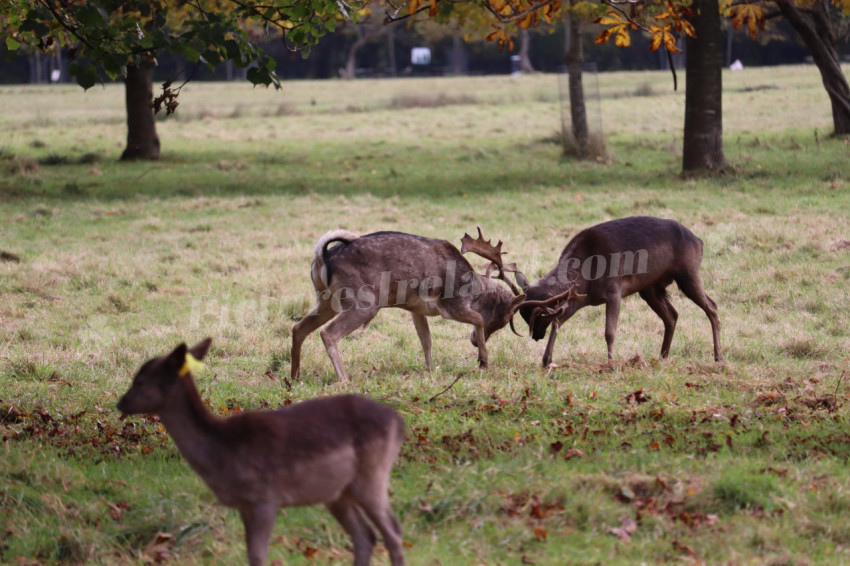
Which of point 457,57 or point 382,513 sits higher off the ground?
point 457,57

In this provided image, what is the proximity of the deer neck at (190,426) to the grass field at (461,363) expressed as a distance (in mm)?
849

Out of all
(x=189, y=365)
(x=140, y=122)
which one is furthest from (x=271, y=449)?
(x=140, y=122)

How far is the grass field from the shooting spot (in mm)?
4980

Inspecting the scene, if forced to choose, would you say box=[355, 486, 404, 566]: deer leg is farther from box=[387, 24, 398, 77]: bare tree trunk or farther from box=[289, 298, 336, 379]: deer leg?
box=[387, 24, 398, 77]: bare tree trunk

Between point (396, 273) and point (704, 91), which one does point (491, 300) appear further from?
point (704, 91)

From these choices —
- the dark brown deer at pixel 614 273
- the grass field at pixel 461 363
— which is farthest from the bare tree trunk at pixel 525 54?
the dark brown deer at pixel 614 273

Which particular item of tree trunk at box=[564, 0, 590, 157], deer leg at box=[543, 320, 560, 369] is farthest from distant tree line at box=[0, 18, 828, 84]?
deer leg at box=[543, 320, 560, 369]

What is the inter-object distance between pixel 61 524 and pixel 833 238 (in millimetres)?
10211

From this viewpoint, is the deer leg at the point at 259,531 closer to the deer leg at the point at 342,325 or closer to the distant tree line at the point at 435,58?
the deer leg at the point at 342,325

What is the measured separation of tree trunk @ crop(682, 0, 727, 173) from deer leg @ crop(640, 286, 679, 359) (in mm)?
8620

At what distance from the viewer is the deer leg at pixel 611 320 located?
28.1 ft

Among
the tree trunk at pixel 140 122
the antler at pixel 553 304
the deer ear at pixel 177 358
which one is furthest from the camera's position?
the tree trunk at pixel 140 122

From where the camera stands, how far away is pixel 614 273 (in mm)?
8672

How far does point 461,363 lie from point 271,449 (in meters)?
4.79
